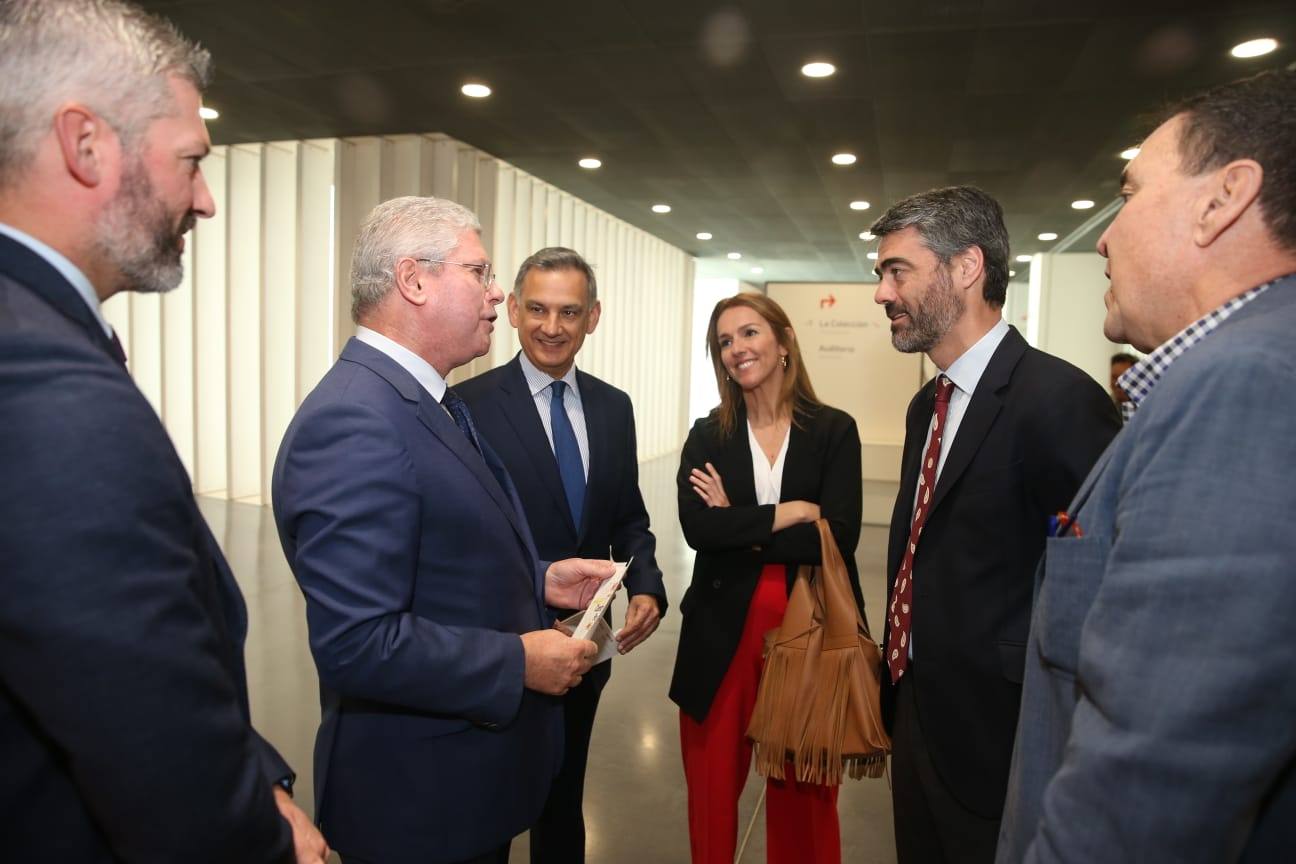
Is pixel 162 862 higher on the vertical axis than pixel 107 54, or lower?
lower

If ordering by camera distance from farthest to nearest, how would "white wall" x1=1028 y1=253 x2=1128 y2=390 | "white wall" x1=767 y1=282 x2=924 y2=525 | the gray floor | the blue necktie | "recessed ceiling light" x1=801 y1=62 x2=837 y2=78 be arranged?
1. "white wall" x1=1028 y1=253 x2=1128 y2=390
2. "recessed ceiling light" x1=801 y1=62 x2=837 y2=78
3. "white wall" x1=767 y1=282 x2=924 y2=525
4. the gray floor
5. the blue necktie

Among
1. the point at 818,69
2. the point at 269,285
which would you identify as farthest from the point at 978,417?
the point at 269,285

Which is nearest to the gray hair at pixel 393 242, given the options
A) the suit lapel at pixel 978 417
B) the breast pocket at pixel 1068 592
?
the suit lapel at pixel 978 417

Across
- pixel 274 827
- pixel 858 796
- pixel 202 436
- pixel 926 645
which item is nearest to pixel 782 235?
pixel 202 436

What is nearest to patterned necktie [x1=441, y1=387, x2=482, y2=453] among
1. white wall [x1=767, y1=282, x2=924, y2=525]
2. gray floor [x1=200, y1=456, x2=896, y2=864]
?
gray floor [x1=200, y1=456, x2=896, y2=864]

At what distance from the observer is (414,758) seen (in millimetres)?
1537

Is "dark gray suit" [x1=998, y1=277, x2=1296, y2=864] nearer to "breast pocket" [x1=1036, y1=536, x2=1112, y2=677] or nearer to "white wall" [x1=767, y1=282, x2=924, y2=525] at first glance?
"breast pocket" [x1=1036, y1=536, x2=1112, y2=677]

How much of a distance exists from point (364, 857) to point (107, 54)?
1376 mm

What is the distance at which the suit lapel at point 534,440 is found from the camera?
2.45 metres

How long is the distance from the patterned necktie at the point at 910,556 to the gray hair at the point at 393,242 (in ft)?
3.96

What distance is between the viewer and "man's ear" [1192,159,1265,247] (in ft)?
3.16

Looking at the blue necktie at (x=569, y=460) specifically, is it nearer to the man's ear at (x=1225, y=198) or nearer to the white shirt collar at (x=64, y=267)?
the white shirt collar at (x=64, y=267)

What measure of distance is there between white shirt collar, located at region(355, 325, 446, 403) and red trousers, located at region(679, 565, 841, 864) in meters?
1.26

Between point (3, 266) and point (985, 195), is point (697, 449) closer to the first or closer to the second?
point (985, 195)
